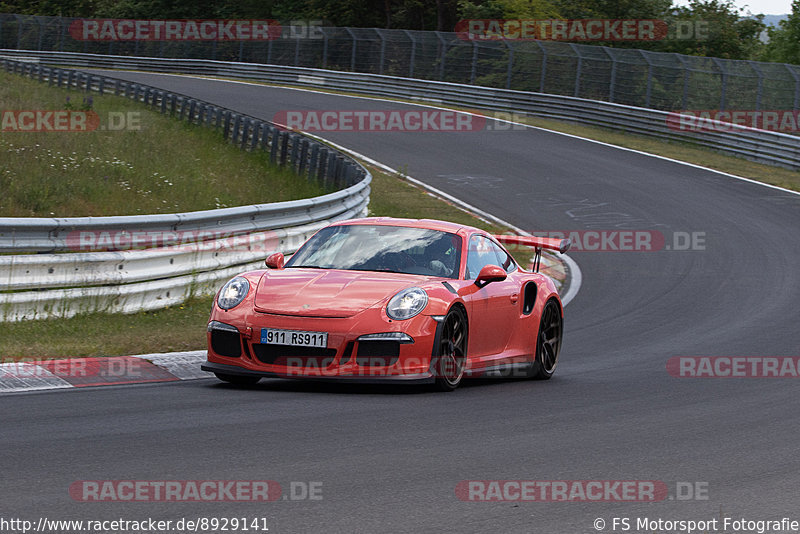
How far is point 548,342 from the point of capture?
10.2 meters

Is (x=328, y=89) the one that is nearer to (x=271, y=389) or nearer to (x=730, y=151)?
(x=730, y=151)

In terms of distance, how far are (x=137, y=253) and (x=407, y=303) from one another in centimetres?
429

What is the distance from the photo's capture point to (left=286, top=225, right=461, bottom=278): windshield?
8.91 m

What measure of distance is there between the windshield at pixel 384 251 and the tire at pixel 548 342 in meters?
1.37

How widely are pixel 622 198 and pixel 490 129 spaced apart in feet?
35.8

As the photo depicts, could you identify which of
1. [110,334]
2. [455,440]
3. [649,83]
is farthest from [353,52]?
[455,440]

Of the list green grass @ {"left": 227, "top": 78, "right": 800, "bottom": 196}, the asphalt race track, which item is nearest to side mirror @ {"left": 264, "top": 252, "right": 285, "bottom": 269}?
the asphalt race track

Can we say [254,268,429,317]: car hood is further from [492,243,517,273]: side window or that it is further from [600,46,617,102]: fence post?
[600,46,617,102]: fence post

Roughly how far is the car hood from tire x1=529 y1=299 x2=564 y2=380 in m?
1.73

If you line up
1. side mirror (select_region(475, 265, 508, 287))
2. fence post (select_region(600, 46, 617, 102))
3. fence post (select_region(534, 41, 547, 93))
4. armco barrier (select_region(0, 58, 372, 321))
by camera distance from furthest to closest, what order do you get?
fence post (select_region(534, 41, 547, 93)), fence post (select_region(600, 46, 617, 102)), armco barrier (select_region(0, 58, 372, 321)), side mirror (select_region(475, 265, 508, 287))

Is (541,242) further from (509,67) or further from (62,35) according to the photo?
(62,35)

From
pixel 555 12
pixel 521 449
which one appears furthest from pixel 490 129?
pixel 521 449

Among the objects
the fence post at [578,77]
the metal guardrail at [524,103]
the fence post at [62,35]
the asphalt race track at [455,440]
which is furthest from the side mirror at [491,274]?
the fence post at [62,35]

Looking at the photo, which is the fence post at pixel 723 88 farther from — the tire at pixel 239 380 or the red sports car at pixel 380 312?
the tire at pixel 239 380
